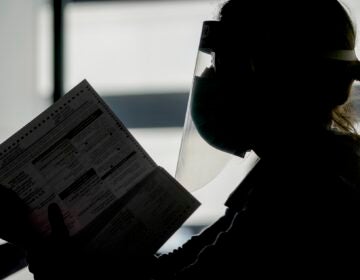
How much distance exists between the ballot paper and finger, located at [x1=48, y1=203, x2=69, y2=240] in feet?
0.08

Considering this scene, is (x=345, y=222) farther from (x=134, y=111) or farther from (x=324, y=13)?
(x=134, y=111)

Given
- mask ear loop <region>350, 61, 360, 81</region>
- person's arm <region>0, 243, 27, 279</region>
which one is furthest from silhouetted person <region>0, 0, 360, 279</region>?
person's arm <region>0, 243, 27, 279</region>

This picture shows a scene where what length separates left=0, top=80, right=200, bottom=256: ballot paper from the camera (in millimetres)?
737

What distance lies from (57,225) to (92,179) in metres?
0.10

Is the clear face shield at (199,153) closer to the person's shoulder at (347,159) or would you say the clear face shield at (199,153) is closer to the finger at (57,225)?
the person's shoulder at (347,159)

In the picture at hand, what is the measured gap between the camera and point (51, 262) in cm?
70

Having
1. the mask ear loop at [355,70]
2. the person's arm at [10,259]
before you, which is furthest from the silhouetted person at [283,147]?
the person's arm at [10,259]

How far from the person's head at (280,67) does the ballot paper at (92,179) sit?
19 centimetres

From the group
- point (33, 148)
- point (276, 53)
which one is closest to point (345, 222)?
point (276, 53)

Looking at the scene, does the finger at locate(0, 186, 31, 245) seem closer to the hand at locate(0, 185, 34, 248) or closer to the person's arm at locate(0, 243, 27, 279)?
the hand at locate(0, 185, 34, 248)

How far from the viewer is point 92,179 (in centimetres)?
75

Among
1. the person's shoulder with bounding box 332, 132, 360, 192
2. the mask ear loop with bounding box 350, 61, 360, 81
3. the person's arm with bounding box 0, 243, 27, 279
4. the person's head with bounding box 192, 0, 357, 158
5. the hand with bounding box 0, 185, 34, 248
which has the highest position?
the person's arm with bounding box 0, 243, 27, 279

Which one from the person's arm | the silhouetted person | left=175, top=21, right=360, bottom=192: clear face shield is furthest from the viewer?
the person's arm

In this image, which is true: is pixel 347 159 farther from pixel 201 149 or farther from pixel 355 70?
pixel 201 149
